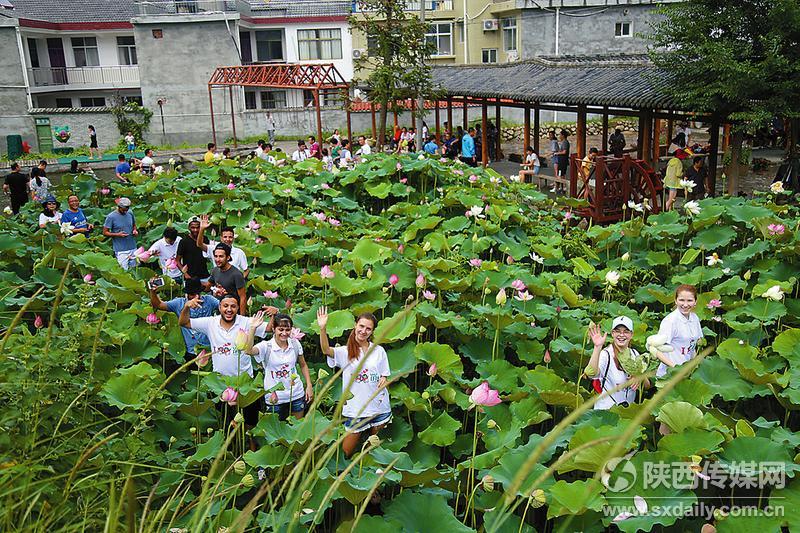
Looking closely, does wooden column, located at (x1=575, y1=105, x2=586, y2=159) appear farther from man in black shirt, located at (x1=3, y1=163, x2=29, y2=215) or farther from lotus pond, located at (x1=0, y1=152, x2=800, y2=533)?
man in black shirt, located at (x1=3, y1=163, x2=29, y2=215)

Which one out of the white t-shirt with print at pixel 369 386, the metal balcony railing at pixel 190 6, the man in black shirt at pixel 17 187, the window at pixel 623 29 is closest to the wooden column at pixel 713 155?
the white t-shirt with print at pixel 369 386

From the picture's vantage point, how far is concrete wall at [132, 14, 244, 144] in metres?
25.7

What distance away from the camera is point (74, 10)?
27.8 m

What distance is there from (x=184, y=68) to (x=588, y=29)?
13786 mm

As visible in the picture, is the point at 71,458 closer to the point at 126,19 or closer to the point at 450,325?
the point at 450,325

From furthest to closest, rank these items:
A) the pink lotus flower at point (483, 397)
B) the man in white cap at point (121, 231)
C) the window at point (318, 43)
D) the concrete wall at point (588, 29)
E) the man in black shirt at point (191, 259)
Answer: the window at point (318, 43), the concrete wall at point (588, 29), the man in white cap at point (121, 231), the man in black shirt at point (191, 259), the pink lotus flower at point (483, 397)

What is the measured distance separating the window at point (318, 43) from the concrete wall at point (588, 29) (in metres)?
7.13

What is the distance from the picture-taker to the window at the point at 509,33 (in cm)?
2762

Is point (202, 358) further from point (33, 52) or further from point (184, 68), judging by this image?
point (33, 52)

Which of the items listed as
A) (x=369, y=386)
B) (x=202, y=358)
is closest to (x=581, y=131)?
(x=369, y=386)

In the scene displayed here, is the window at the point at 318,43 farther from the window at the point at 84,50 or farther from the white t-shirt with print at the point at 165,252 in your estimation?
the white t-shirt with print at the point at 165,252

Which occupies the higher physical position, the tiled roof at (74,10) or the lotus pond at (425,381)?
the tiled roof at (74,10)

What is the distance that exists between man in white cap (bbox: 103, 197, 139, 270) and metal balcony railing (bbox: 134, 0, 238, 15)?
20006 mm

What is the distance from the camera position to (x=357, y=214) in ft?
32.3
